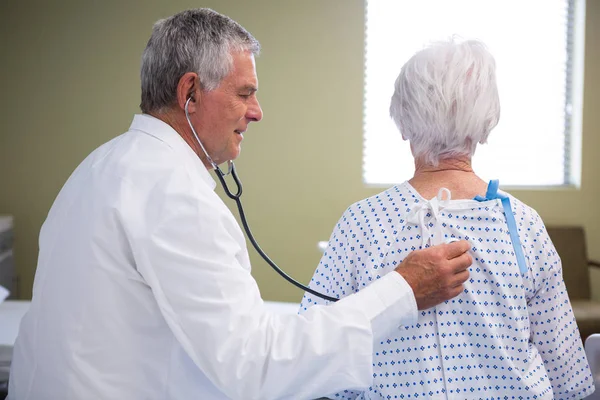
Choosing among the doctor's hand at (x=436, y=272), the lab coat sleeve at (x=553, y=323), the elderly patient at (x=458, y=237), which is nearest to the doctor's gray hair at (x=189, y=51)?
the elderly patient at (x=458, y=237)

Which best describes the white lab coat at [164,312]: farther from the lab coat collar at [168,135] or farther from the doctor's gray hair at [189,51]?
the doctor's gray hair at [189,51]

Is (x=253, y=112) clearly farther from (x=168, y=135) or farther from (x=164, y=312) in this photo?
(x=164, y=312)

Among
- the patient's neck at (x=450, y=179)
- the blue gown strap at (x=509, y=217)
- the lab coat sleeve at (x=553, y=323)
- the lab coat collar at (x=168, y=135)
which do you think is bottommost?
the lab coat sleeve at (x=553, y=323)

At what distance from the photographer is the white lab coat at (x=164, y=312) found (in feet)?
3.15

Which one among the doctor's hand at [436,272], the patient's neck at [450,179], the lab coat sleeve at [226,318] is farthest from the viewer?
the patient's neck at [450,179]

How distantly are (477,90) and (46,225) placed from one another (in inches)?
31.5

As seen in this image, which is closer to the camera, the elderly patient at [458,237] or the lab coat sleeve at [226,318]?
the lab coat sleeve at [226,318]

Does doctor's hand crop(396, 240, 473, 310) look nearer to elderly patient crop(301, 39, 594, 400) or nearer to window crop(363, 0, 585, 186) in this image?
elderly patient crop(301, 39, 594, 400)

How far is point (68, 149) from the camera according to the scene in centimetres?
368

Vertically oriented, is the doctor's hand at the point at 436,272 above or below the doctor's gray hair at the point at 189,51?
below

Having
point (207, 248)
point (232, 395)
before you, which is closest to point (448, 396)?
point (232, 395)

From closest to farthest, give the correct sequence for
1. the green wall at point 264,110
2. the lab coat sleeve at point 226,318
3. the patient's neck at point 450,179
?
1. the lab coat sleeve at point 226,318
2. the patient's neck at point 450,179
3. the green wall at point 264,110

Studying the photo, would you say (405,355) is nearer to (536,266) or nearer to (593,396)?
(536,266)

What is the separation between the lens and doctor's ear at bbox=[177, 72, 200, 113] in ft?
3.78
